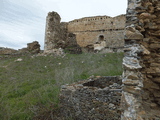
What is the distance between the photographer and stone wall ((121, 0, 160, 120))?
2.00 metres

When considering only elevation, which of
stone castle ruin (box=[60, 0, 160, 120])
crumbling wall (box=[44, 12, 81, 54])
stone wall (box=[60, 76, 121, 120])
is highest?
crumbling wall (box=[44, 12, 81, 54])

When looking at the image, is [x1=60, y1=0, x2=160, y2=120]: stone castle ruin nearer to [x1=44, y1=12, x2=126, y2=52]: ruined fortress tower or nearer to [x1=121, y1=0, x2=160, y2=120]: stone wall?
[x1=121, y1=0, x2=160, y2=120]: stone wall

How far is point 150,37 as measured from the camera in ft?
8.29

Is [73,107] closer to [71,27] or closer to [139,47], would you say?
[139,47]

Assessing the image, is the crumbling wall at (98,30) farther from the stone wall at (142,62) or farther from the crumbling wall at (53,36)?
the stone wall at (142,62)

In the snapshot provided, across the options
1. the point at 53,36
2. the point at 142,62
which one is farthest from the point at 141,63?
the point at 53,36

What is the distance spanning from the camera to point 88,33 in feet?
62.2

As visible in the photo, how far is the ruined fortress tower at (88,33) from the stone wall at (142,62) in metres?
14.3

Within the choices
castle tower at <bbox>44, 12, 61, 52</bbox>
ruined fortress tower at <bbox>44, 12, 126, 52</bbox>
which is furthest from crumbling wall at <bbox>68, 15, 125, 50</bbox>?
castle tower at <bbox>44, 12, 61, 52</bbox>

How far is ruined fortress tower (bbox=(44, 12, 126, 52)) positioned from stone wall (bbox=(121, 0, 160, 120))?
46.9 feet

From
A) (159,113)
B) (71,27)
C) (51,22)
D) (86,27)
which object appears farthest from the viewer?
(71,27)

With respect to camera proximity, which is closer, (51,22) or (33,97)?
(33,97)

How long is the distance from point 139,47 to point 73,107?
98.7 inches

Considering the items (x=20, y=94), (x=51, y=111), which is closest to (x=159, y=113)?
(x=51, y=111)
